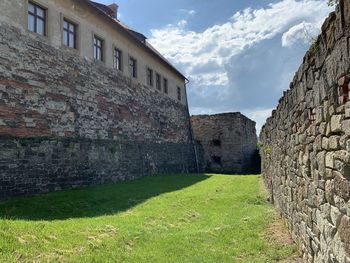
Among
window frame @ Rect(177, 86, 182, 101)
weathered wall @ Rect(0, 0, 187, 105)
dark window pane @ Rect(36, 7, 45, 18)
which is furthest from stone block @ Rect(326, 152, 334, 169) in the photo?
window frame @ Rect(177, 86, 182, 101)

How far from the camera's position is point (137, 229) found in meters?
7.22

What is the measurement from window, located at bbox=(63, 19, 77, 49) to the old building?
0.13ft

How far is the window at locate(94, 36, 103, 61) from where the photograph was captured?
1608 cm

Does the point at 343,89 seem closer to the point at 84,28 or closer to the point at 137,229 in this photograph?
the point at 137,229

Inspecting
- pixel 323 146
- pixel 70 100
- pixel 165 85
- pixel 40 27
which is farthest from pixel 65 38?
pixel 323 146

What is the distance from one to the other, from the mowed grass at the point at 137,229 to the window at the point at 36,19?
5535 millimetres

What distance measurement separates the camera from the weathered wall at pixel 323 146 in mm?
3002

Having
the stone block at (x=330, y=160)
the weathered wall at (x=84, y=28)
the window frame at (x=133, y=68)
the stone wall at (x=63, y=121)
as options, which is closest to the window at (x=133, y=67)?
the window frame at (x=133, y=68)

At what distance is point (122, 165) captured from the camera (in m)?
16.7

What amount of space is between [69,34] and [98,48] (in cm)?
223

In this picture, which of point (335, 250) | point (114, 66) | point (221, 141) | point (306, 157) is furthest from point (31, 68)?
point (221, 141)

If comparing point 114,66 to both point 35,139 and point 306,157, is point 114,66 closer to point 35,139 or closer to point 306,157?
point 35,139

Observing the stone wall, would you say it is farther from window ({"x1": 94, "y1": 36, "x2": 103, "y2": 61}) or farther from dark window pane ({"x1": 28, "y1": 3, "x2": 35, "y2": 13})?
dark window pane ({"x1": 28, "y1": 3, "x2": 35, "y2": 13})

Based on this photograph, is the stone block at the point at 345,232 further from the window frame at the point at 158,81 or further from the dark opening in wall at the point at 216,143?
the dark opening in wall at the point at 216,143
